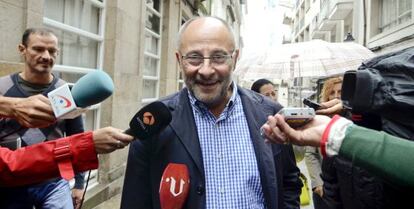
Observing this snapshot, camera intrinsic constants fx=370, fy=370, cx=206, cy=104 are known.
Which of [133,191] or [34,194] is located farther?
[34,194]

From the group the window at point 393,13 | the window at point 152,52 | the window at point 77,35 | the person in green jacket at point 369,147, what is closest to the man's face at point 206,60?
the person in green jacket at point 369,147

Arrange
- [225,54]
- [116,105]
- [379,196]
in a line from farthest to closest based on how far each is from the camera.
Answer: [116,105]
[225,54]
[379,196]

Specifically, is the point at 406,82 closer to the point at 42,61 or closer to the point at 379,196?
the point at 379,196

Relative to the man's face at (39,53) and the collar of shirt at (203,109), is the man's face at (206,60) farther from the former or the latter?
the man's face at (39,53)

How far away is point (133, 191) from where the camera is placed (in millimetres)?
1897

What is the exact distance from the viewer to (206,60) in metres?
1.98

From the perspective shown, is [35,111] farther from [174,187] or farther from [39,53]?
[39,53]

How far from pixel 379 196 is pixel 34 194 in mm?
2357

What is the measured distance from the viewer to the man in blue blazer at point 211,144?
6.09 feet

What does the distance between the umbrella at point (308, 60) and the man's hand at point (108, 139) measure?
362cm

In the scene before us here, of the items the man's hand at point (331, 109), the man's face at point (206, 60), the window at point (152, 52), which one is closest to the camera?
the man's face at point (206, 60)

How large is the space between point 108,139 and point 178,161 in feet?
1.34

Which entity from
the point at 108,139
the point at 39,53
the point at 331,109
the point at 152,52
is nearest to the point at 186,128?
the point at 108,139

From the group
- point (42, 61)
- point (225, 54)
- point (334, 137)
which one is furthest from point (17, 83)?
point (334, 137)
